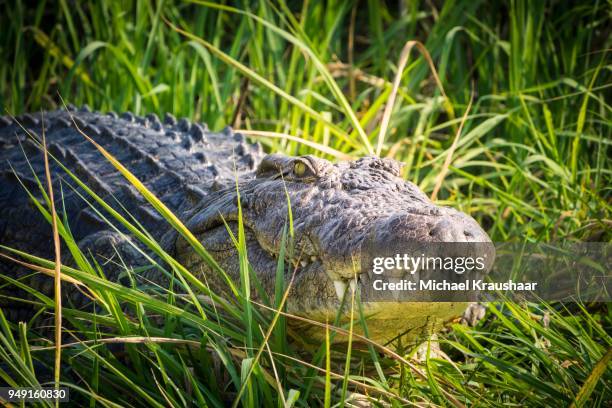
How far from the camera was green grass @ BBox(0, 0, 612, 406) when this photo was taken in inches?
88.7

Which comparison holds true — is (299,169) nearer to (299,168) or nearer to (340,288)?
(299,168)

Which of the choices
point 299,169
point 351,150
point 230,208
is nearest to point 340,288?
point 299,169

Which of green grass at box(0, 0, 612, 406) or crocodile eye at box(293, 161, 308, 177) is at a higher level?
crocodile eye at box(293, 161, 308, 177)

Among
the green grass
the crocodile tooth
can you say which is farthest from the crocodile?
the green grass

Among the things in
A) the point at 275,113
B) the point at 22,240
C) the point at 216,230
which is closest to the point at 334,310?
the point at 216,230

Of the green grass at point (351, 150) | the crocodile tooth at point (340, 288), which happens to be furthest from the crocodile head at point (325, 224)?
the green grass at point (351, 150)

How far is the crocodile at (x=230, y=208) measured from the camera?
2199mm

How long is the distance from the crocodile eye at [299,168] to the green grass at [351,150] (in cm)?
31

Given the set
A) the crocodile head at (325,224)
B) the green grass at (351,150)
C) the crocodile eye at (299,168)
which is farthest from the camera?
the crocodile eye at (299,168)

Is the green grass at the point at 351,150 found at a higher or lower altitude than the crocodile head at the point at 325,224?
lower

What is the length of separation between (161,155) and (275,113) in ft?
4.65

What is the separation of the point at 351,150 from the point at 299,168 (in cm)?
201

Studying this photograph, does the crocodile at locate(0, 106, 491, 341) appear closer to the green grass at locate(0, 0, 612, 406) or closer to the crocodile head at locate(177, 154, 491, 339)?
the crocodile head at locate(177, 154, 491, 339)

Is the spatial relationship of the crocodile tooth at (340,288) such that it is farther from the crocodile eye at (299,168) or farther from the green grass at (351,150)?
the crocodile eye at (299,168)
